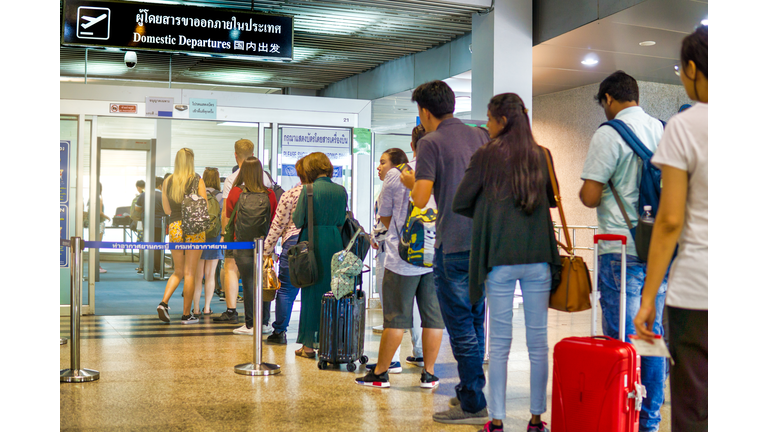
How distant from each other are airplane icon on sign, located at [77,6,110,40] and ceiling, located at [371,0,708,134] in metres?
3.80

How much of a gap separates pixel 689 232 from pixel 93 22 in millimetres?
4785

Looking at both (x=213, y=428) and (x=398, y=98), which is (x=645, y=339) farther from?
→ (x=398, y=98)

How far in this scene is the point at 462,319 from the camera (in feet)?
11.0

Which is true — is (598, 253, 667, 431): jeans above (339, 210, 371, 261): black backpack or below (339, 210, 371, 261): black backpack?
below

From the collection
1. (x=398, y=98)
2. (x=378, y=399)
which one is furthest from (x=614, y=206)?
(x=398, y=98)

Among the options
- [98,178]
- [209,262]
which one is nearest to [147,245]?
[209,262]

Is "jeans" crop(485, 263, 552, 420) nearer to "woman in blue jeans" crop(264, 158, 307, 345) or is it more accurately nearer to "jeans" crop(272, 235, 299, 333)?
"woman in blue jeans" crop(264, 158, 307, 345)

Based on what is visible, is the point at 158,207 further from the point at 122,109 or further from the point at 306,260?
the point at 306,260

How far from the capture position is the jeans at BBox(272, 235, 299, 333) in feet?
17.8

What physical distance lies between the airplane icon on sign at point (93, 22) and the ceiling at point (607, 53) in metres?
3.80

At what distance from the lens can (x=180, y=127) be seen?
749cm

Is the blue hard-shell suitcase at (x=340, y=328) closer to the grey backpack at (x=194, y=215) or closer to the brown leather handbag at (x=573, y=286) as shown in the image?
the brown leather handbag at (x=573, y=286)

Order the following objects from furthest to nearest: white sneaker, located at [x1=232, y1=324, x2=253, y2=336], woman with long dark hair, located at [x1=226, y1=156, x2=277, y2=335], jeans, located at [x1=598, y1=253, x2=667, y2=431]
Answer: white sneaker, located at [x1=232, y1=324, x2=253, y2=336] → woman with long dark hair, located at [x1=226, y1=156, x2=277, y2=335] → jeans, located at [x1=598, y1=253, x2=667, y2=431]

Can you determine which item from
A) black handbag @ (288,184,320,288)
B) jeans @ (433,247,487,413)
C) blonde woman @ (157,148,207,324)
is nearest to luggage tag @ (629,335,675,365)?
jeans @ (433,247,487,413)
